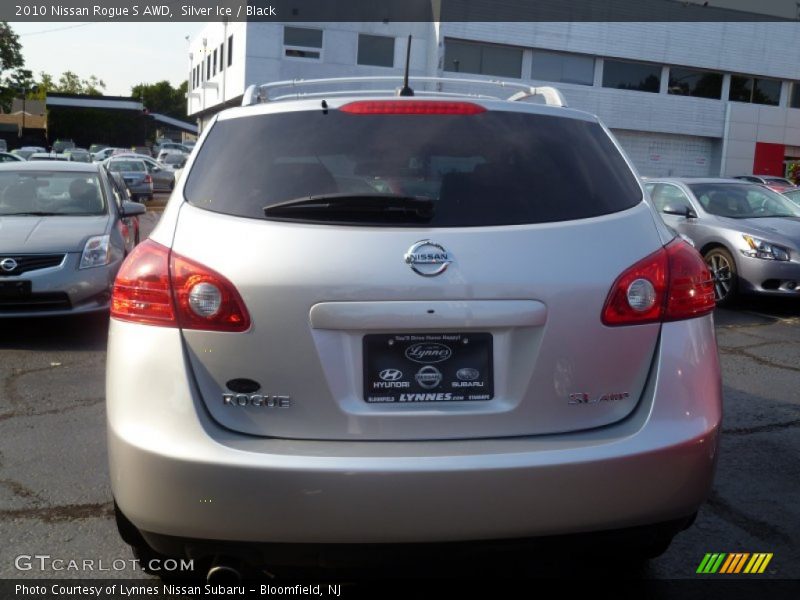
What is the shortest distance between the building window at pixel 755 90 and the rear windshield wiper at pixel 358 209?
46.3 meters

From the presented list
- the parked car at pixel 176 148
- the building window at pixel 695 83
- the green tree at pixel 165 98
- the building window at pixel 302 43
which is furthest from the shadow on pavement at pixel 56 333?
the green tree at pixel 165 98

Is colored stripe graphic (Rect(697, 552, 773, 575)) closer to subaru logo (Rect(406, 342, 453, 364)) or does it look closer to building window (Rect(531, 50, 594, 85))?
subaru logo (Rect(406, 342, 453, 364))

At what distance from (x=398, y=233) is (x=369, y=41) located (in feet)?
123

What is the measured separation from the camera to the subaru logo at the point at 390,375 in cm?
231

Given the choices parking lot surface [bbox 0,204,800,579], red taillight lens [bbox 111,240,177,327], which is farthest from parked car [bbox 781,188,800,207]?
red taillight lens [bbox 111,240,177,327]

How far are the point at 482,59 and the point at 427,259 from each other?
3783 centimetres

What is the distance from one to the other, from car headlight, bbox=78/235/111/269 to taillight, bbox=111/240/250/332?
4.84 metres

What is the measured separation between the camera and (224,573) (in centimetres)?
236

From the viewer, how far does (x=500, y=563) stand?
2.36m

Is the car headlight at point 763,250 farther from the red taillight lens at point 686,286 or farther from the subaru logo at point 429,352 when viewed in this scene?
the subaru logo at point 429,352

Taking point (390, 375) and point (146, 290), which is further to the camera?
point (146, 290)

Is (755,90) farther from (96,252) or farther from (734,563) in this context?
(734,563)

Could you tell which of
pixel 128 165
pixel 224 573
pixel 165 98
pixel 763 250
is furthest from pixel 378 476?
pixel 165 98

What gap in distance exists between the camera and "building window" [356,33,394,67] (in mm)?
37906
